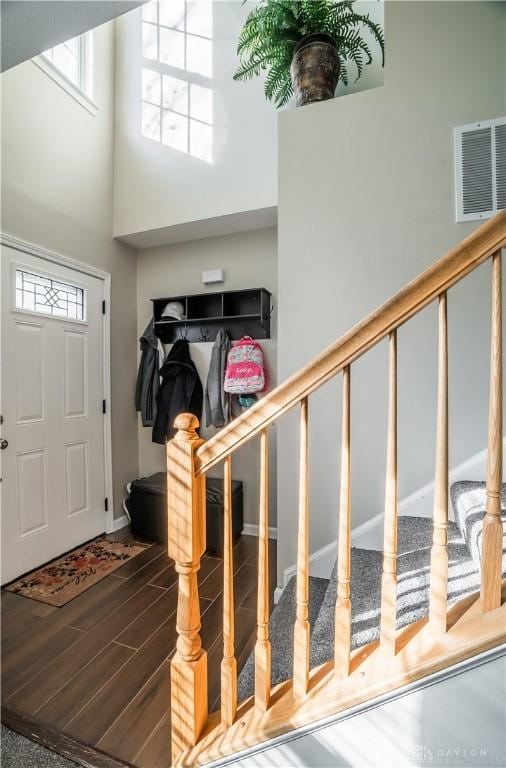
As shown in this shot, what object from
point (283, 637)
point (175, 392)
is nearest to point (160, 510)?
point (175, 392)

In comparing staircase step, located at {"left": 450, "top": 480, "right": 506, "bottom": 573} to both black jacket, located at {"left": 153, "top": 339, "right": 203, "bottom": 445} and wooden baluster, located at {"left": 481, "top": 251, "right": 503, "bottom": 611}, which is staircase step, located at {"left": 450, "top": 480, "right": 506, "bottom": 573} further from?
black jacket, located at {"left": 153, "top": 339, "right": 203, "bottom": 445}

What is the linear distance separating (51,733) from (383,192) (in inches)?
105

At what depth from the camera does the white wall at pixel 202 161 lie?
105 inches

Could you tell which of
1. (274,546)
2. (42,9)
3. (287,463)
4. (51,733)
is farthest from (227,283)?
(51,733)

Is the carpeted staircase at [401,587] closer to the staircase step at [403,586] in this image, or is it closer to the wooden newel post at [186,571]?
the staircase step at [403,586]

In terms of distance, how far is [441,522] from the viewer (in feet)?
2.63

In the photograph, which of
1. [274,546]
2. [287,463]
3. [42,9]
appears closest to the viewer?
[42,9]

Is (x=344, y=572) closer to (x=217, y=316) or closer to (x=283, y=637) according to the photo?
(x=283, y=637)

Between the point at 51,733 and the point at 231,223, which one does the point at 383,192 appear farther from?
the point at 51,733

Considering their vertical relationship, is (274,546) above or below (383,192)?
below

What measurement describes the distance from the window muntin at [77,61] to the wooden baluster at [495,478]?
3421 millimetres

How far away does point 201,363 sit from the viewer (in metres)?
3.15

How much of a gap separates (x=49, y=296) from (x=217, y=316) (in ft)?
4.18

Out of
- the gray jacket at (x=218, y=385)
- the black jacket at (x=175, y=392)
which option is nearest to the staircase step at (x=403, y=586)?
the gray jacket at (x=218, y=385)
